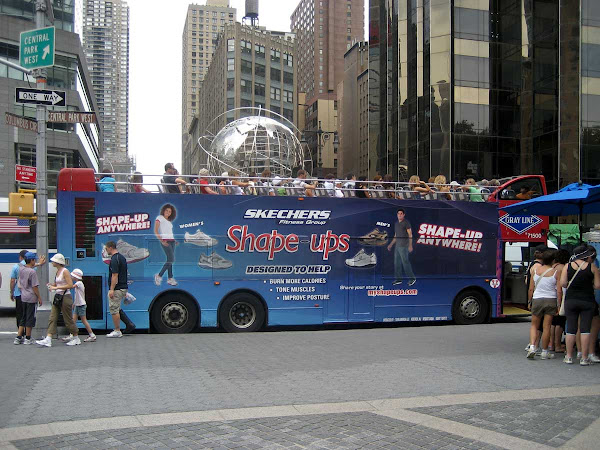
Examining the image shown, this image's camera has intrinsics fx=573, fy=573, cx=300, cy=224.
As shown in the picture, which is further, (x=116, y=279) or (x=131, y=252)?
(x=131, y=252)

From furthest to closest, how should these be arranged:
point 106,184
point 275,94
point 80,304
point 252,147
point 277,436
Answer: point 275,94 < point 252,147 < point 106,184 < point 80,304 < point 277,436

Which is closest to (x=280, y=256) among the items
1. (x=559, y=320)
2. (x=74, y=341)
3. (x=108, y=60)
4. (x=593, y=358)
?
(x=74, y=341)

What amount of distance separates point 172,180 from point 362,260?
465 centimetres

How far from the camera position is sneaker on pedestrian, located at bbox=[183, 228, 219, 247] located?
1216 cm

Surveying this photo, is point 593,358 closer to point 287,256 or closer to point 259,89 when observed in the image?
point 287,256

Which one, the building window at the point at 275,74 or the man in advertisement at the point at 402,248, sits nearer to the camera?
the man in advertisement at the point at 402,248

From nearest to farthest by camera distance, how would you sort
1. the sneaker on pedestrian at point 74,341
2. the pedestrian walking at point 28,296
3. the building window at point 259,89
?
1. the sneaker on pedestrian at point 74,341
2. the pedestrian walking at point 28,296
3. the building window at point 259,89

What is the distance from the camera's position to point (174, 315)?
12141 millimetres

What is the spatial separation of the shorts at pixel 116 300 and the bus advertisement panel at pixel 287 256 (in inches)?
25.5

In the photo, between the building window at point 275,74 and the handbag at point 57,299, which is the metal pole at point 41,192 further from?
the building window at point 275,74

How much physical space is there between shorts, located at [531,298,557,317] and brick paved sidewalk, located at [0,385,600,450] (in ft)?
9.34

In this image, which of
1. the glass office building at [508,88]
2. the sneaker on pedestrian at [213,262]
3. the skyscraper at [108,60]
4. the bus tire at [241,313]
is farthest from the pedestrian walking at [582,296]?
the skyscraper at [108,60]

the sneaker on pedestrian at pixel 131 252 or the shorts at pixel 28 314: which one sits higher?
the sneaker on pedestrian at pixel 131 252

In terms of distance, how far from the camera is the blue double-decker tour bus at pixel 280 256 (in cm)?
1176
